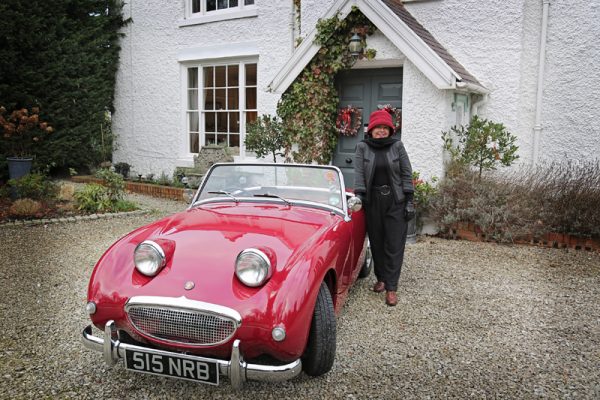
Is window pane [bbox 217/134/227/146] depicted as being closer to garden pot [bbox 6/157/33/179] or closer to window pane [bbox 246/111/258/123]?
window pane [bbox 246/111/258/123]

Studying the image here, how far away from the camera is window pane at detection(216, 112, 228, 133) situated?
1186cm

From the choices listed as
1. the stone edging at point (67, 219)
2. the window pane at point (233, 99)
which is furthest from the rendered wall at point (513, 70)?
the stone edging at point (67, 219)

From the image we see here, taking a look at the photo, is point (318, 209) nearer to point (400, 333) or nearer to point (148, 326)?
point (400, 333)

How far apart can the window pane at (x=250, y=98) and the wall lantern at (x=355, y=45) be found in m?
3.47

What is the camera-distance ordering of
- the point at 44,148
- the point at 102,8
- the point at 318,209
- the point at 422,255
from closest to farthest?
the point at 318,209 < the point at 422,255 < the point at 44,148 < the point at 102,8

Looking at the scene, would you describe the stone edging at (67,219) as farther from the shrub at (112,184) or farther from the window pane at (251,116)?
the window pane at (251,116)

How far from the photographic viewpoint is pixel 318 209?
162 inches

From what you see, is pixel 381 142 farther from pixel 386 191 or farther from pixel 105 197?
pixel 105 197

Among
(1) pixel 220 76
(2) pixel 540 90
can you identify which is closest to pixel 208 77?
(1) pixel 220 76

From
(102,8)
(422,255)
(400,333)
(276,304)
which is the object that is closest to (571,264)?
(422,255)

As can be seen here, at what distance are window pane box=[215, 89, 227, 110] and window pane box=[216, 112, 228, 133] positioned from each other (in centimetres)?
16

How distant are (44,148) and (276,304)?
431 inches

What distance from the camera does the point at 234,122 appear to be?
1167cm

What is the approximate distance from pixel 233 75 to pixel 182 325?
31.0ft
